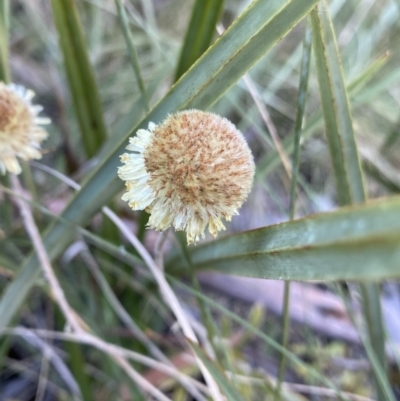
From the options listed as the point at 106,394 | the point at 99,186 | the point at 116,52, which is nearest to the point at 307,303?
the point at 106,394

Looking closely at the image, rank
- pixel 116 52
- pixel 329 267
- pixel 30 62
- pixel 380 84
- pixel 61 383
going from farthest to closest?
1. pixel 116 52
2. pixel 30 62
3. pixel 61 383
4. pixel 380 84
5. pixel 329 267

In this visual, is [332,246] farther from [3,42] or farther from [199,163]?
[3,42]

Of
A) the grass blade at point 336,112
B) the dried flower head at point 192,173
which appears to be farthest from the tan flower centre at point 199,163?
the grass blade at point 336,112

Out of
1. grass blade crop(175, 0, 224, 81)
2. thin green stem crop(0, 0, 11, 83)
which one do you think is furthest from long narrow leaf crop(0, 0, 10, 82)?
grass blade crop(175, 0, 224, 81)

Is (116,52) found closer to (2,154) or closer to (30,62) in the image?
(30,62)

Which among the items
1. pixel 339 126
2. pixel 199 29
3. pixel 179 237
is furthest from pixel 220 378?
pixel 199 29

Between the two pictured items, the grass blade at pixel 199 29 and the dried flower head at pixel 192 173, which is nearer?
the dried flower head at pixel 192 173

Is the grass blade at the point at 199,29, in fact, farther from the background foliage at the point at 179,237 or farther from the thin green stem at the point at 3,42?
the thin green stem at the point at 3,42
